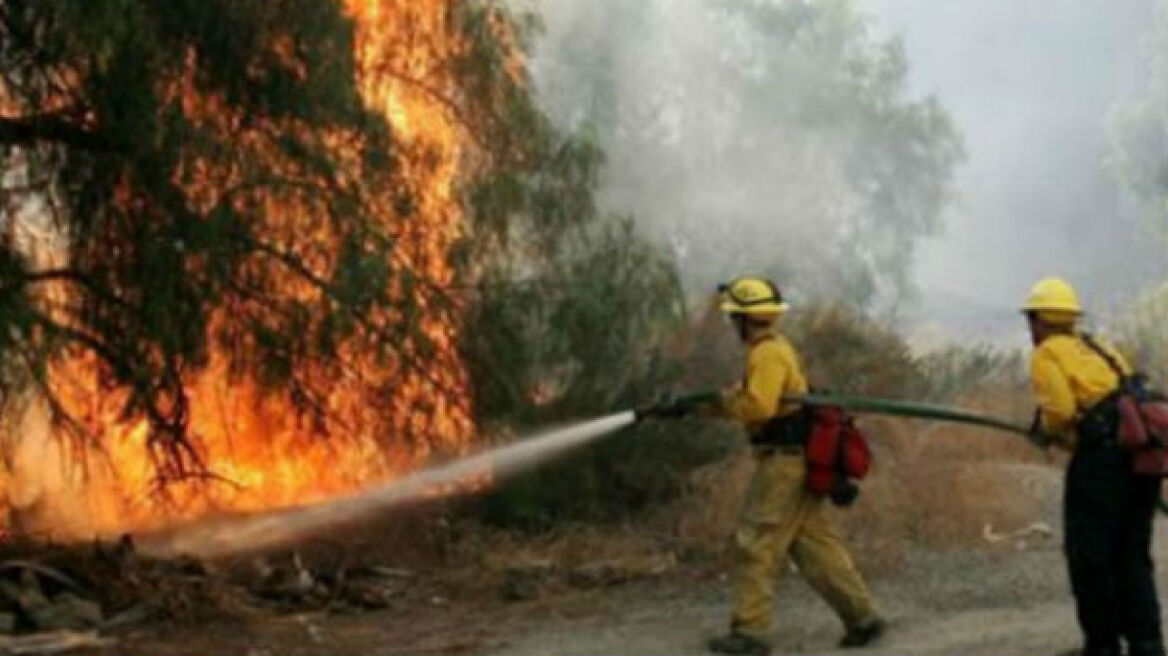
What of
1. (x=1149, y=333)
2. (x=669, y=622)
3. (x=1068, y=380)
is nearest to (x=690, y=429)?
(x=669, y=622)

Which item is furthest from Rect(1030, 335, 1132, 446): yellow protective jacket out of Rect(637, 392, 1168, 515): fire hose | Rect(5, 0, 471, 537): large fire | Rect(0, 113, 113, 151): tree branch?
Rect(0, 113, 113, 151): tree branch

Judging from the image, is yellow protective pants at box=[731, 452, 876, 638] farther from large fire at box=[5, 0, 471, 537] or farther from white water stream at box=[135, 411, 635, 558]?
large fire at box=[5, 0, 471, 537]

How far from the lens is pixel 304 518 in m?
13.0

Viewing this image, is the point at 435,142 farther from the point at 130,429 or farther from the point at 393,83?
the point at 130,429

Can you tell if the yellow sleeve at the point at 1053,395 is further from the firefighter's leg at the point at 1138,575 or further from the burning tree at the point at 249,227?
the burning tree at the point at 249,227

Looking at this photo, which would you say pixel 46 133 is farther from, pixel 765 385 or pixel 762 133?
pixel 762 133

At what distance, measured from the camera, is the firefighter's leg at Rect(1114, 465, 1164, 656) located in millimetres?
7504

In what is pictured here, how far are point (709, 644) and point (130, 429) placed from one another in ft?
16.3

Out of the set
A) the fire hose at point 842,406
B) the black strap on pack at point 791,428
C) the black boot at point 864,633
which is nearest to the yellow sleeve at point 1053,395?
the fire hose at point 842,406

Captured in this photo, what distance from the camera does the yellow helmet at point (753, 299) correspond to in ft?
27.7

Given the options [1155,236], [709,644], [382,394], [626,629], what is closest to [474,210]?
[382,394]

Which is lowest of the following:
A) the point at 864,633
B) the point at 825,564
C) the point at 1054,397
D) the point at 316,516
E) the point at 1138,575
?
the point at 864,633

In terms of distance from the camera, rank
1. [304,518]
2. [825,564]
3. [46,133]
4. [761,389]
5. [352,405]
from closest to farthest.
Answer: [761,389]
[825,564]
[46,133]
[352,405]
[304,518]

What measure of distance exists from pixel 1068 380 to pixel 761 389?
155 cm
